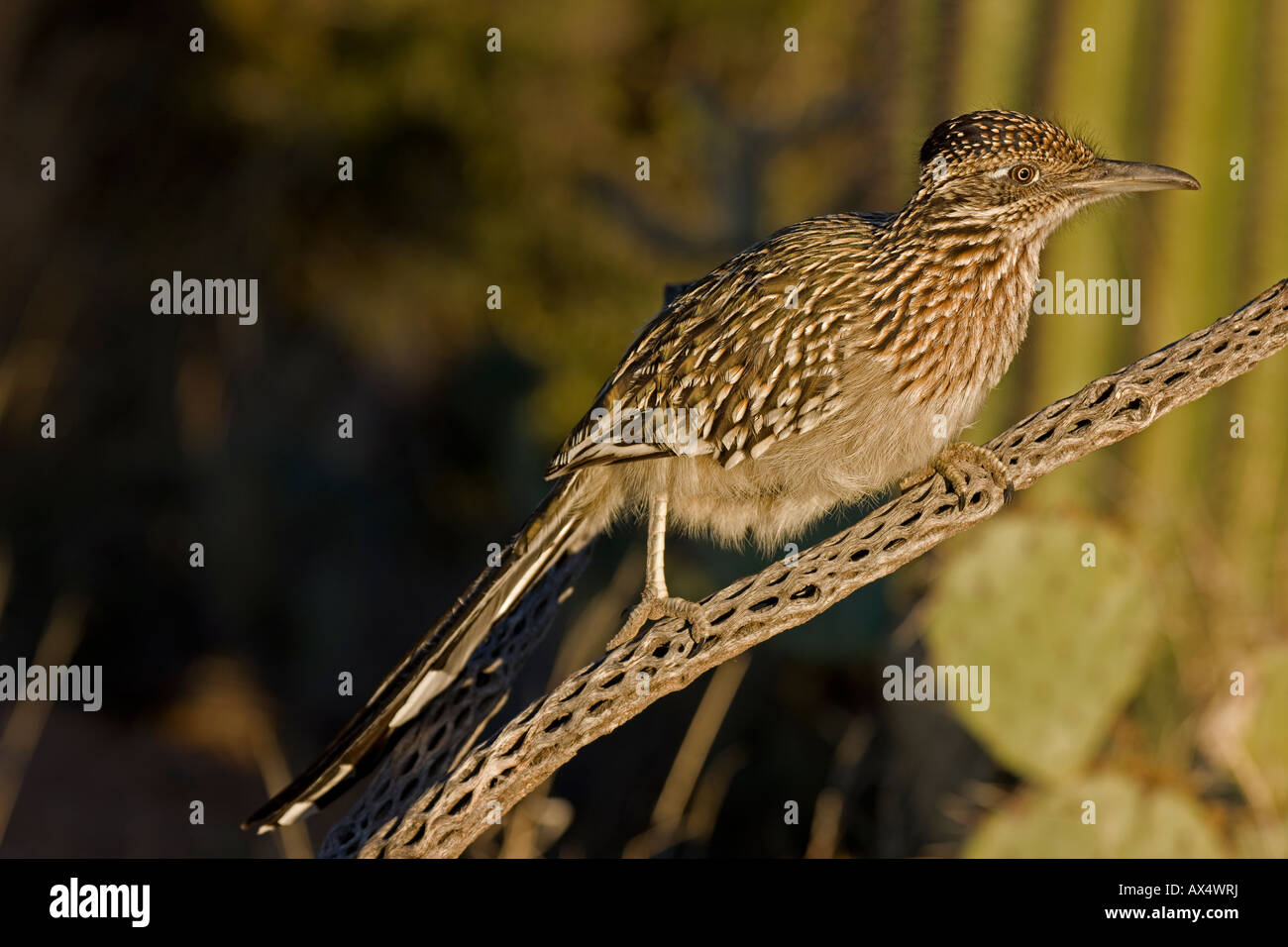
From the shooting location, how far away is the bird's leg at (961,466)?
2867 mm

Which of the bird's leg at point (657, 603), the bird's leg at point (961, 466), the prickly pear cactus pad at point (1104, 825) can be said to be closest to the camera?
the bird's leg at point (657, 603)

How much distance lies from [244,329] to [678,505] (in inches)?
293

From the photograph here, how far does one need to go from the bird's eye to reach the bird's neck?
133 mm

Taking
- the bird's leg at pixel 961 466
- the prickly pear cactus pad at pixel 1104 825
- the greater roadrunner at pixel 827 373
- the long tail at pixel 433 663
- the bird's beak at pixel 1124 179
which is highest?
the bird's beak at pixel 1124 179

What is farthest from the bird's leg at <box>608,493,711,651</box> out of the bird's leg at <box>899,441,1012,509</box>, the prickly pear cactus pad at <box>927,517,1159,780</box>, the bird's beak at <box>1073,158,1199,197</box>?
the prickly pear cactus pad at <box>927,517,1159,780</box>

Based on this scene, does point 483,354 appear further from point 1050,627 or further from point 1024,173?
point 1024,173

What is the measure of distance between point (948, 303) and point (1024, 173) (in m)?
0.37

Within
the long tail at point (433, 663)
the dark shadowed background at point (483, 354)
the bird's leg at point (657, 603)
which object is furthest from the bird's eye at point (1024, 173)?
the dark shadowed background at point (483, 354)

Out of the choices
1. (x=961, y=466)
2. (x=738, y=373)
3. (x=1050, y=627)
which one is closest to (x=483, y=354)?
(x=1050, y=627)

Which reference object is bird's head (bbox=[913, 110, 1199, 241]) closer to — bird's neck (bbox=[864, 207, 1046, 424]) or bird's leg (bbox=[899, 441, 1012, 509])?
bird's neck (bbox=[864, 207, 1046, 424])

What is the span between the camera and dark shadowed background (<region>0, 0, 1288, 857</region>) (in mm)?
5047

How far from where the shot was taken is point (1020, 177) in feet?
10.5

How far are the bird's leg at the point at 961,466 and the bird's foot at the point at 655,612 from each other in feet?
2.11

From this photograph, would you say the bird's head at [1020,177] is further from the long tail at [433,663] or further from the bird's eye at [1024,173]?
the long tail at [433,663]
